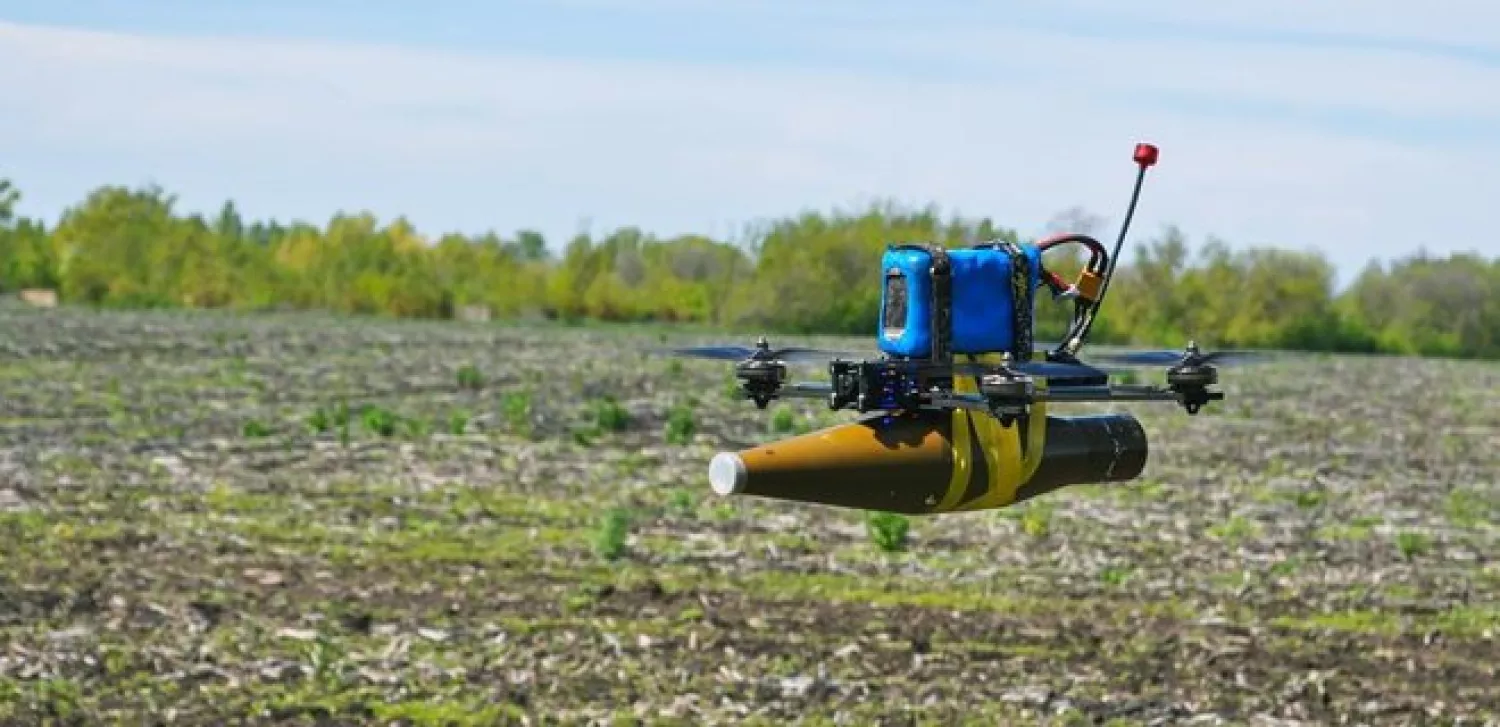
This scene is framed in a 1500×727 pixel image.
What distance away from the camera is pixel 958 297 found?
13.4 ft

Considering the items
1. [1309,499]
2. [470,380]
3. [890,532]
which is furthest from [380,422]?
[1309,499]

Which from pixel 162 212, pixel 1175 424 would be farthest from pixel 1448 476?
pixel 162 212

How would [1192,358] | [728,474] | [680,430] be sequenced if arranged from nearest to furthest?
[728,474] < [1192,358] < [680,430]

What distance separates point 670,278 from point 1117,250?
29761mm

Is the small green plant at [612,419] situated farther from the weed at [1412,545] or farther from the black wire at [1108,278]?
the black wire at [1108,278]

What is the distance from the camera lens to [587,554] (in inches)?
1027

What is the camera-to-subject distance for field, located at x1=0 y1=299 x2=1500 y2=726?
19156 millimetres

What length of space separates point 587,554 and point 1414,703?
9730mm

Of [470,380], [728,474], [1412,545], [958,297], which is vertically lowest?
[1412,545]

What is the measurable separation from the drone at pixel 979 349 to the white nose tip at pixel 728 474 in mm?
202

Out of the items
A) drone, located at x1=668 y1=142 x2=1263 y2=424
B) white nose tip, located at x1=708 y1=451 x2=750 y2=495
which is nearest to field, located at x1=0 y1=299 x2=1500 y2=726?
drone, located at x1=668 y1=142 x2=1263 y2=424

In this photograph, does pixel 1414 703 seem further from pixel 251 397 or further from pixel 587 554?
pixel 251 397

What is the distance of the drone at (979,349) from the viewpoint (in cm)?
400

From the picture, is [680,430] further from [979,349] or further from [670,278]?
[979,349]
